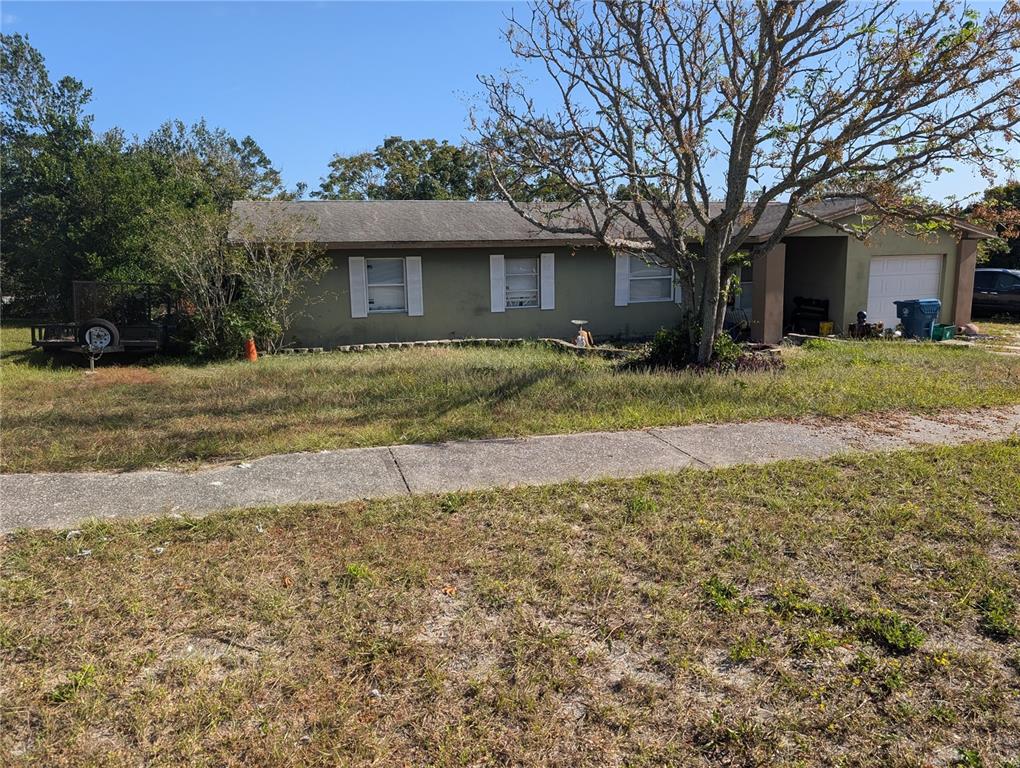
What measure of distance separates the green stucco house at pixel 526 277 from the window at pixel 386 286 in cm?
2

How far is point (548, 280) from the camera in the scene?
15.7m

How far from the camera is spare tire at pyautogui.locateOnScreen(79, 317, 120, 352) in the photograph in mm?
12219

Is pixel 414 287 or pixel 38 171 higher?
pixel 38 171

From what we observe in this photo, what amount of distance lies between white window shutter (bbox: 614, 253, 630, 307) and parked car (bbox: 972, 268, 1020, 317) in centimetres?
1088

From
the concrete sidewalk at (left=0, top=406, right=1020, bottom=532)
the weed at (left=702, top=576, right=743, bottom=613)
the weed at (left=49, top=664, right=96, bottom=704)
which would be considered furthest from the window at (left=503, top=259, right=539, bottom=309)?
the weed at (left=49, top=664, right=96, bottom=704)

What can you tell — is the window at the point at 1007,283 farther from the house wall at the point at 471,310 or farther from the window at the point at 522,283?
the window at the point at 522,283

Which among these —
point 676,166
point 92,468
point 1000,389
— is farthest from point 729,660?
point 676,166

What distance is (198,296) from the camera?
505 inches

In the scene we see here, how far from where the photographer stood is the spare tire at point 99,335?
40.1 ft

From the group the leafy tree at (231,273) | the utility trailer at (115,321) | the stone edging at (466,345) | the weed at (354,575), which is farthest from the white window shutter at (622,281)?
the weed at (354,575)

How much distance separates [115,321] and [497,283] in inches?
295

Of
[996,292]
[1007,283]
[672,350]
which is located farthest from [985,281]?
[672,350]

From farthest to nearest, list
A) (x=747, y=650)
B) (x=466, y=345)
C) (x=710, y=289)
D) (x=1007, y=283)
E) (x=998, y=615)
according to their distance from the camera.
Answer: (x=1007, y=283) < (x=466, y=345) < (x=710, y=289) < (x=998, y=615) < (x=747, y=650)

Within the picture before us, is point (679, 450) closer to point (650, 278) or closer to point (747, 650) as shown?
point (747, 650)
